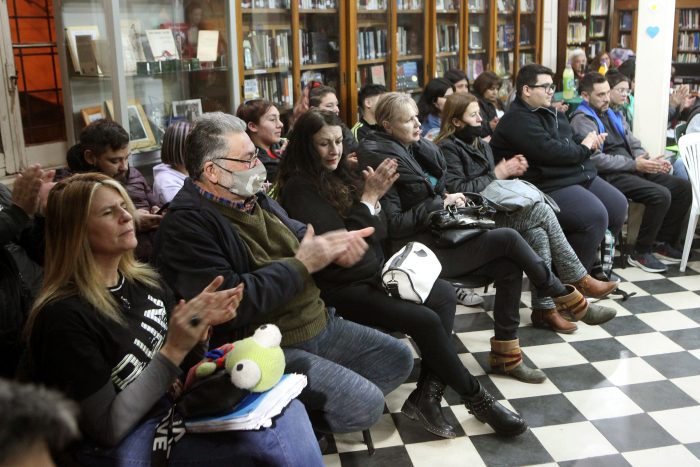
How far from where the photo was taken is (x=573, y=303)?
12.6ft

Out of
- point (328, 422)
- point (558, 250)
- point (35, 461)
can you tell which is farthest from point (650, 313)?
point (35, 461)

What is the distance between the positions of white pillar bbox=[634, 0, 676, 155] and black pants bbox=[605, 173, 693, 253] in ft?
1.16

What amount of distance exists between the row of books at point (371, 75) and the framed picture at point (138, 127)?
2132 millimetres

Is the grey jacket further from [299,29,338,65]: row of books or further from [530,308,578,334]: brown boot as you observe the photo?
[299,29,338,65]: row of books

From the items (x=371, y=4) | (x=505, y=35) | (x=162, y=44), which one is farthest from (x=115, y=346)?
(x=505, y=35)

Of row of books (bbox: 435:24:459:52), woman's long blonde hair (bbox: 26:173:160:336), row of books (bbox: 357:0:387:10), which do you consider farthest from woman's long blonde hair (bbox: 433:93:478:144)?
row of books (bbox: 435:24:459:52)

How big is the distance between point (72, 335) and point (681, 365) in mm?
2773

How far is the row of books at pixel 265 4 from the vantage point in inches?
198

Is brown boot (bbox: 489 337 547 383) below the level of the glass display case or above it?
below

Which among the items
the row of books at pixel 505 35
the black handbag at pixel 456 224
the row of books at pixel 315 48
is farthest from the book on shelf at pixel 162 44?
the row of books at pixel 505 35

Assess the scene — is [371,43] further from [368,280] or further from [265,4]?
[368,280]

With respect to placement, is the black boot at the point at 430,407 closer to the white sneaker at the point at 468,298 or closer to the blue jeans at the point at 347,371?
the blue jeans at the point at 347,371

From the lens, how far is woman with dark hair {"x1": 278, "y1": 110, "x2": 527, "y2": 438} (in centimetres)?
278

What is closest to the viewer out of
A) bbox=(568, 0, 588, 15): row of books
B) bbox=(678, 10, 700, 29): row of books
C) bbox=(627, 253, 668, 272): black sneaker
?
bbox=(627, 253, 668, 272): black sneaker
